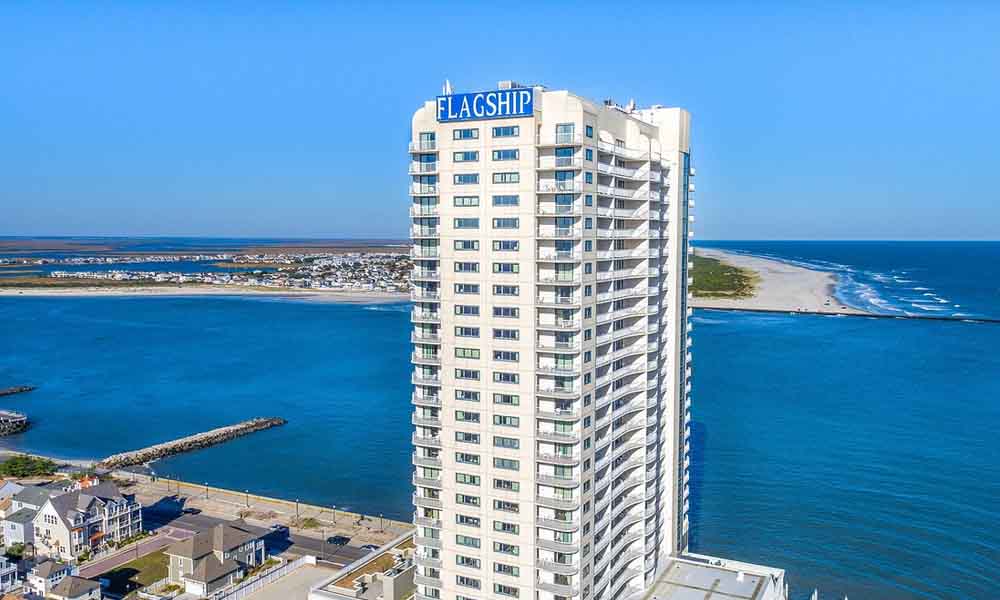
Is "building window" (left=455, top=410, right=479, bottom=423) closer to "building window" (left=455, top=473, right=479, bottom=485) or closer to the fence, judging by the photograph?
"building window" (left=455, top=473, right=479, bottom=485)

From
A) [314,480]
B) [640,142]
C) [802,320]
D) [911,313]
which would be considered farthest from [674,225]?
[911,313]

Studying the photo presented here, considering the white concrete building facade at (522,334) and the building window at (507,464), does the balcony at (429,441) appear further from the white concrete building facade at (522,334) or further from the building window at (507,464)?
the building window at (507,464)

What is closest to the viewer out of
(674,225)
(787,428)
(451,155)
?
(451,155)

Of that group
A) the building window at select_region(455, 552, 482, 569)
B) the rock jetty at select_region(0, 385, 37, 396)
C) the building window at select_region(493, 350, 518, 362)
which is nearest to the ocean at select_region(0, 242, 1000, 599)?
the rock jetty at select_region(0, 385, 37, 396)

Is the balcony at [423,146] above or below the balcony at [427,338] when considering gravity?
above

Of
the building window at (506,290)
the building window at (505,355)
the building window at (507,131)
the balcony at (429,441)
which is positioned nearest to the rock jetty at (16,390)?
the balcony at (429,441)

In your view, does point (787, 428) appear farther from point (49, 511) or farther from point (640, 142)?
point (49, 511)
